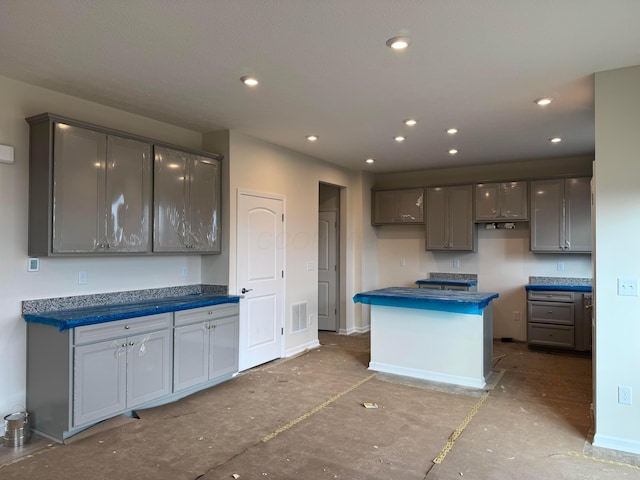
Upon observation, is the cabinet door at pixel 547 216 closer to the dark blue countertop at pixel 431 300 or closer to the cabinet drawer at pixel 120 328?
the dark blue countertop at pixel 431 300

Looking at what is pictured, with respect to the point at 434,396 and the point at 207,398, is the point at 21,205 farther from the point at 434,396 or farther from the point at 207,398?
the point at 434,396

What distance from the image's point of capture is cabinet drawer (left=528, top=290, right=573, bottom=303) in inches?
229

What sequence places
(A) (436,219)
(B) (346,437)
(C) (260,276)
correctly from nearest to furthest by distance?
1. (B) (346,437)
2. (C) (260,276)
3. (A) (436,219)


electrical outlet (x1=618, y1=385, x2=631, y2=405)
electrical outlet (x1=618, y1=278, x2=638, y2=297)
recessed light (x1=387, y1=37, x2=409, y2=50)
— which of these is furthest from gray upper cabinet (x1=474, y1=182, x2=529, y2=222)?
recessed light (x1=387, y1=37, x2=409, y2=50)

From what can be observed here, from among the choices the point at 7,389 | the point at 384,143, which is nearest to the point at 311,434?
the point at 7,389

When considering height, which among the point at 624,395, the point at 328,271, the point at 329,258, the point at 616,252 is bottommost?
the point at 624,395

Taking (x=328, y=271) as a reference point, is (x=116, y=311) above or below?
below

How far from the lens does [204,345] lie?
4.27m

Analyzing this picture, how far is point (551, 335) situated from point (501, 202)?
2013 millimetres

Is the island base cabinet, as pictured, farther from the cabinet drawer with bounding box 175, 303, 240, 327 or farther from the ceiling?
the ceiling

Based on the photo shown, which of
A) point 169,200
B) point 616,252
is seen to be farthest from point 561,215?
point 169,200

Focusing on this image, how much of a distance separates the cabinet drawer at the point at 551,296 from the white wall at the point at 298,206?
2661mm

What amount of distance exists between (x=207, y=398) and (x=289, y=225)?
248 centimetres

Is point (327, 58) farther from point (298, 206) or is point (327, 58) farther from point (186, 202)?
point (298, 206)
